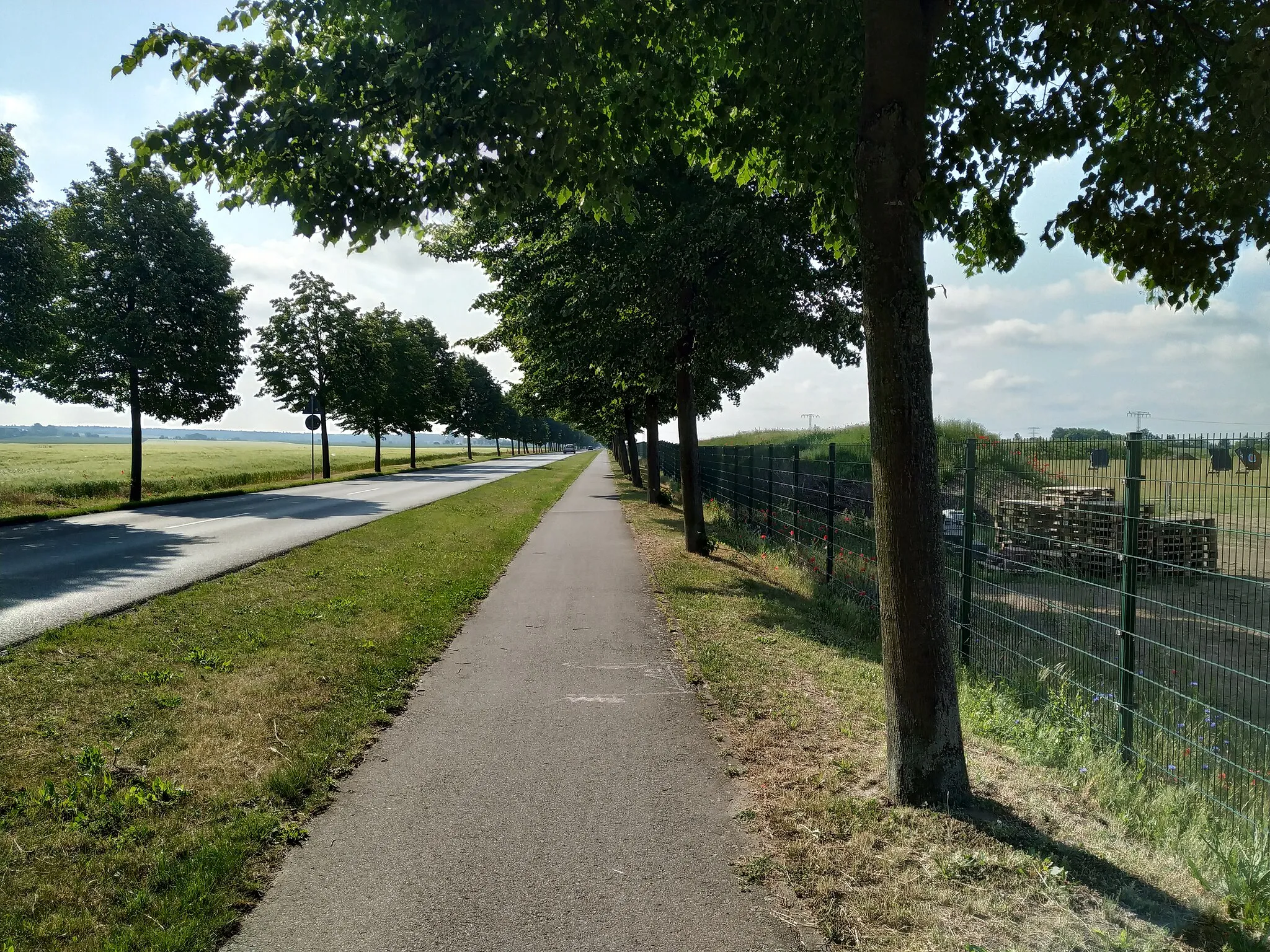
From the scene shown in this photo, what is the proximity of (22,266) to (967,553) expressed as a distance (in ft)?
67.9

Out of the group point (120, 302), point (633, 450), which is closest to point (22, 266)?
point (120, 302)

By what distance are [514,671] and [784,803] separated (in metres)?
3.06

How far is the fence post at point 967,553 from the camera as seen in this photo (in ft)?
21.5

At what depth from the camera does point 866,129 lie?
4059 millimetres

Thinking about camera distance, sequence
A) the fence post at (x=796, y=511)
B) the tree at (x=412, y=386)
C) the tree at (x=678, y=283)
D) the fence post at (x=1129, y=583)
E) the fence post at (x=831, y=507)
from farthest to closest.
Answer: the tree at (x=412, y=386), the fence post at (x=796, y=511), the tree at (x=678, y=283), the fence post at (x=831, y=507), the fence post at (x=1129, y=583)

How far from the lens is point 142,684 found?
603 cm

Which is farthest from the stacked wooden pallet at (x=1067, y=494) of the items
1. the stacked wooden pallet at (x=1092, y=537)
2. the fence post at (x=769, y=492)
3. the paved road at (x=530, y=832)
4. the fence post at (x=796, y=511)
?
the fence post at (x=769, y=492)

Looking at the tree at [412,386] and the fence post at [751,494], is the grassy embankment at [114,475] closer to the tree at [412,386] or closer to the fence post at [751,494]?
the tree at [412,386]

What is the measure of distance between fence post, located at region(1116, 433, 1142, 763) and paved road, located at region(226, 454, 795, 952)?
8.15 ft

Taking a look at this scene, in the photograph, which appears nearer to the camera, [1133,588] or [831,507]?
[1133,588]

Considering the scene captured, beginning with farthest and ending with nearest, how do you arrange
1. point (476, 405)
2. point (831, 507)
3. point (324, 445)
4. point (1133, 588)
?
point (476, 405)
point (324, 445)
point (831, 507)
point (1133, 588)

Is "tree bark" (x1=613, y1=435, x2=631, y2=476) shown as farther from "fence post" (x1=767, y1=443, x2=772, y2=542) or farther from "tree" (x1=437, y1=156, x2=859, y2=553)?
"tree" (x1=437, y1=156, x2=859, y2=553)

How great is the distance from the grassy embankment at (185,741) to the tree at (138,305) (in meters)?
17.0

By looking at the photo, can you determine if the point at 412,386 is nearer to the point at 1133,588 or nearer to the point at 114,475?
the point at 114,475
